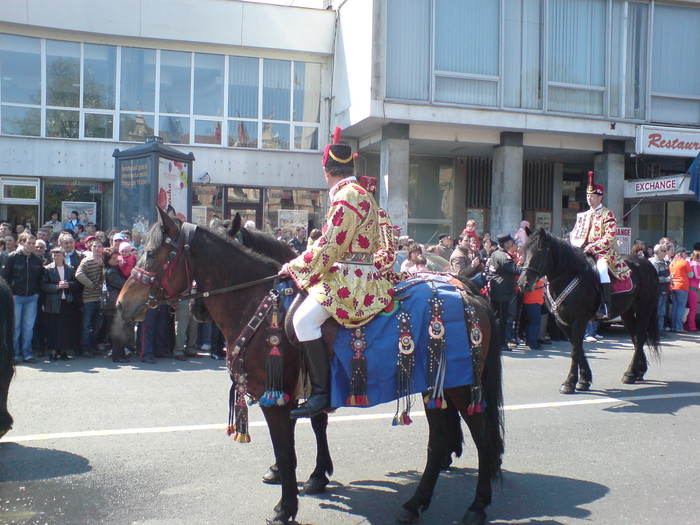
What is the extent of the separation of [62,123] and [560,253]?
17022 millimetres

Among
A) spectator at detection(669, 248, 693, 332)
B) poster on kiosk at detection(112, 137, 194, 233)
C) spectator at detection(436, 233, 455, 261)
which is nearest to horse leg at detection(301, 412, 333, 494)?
spectator at detection(436, 233, 455, 261)

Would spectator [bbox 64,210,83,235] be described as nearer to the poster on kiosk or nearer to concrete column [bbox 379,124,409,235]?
the poster on kiosk

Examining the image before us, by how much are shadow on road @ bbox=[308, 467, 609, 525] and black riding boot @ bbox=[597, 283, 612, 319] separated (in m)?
4.27

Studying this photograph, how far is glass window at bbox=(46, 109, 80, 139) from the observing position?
19.8 meters

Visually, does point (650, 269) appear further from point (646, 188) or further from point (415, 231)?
point (415, 231)

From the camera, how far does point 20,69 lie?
771 inches

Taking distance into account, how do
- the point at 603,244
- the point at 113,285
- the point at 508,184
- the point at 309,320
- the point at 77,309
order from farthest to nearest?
1. the point at 508,184
2. the point at 77,309
3. the point at 113,285
4. the point at 603,244
5. the point at 309,320

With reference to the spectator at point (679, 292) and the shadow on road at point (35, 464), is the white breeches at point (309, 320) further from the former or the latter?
the spectator at point (679, 292)

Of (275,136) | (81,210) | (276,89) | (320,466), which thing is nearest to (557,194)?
(275,136)

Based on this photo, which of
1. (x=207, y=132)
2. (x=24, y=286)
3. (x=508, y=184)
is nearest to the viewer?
(x=24, y=286)

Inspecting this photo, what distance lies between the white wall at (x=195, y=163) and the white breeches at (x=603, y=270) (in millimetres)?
13536

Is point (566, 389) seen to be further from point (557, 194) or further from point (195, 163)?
point (557, 194)

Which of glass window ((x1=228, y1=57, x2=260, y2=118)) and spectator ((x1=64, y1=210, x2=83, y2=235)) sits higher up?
glass window ((x1=228, y1=57, x2=260, y2=118))

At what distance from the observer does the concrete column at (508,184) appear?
19641 millimetres
